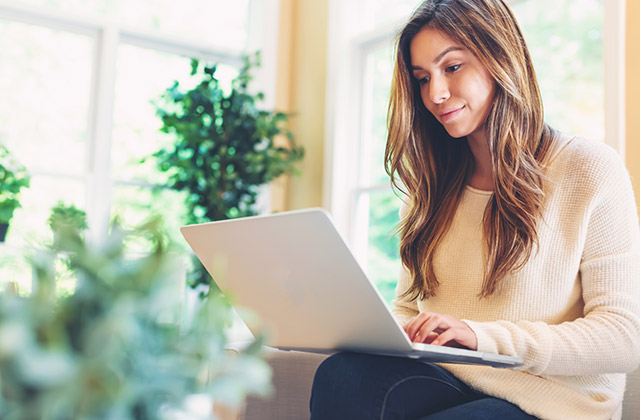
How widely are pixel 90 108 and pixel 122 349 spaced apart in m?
3.16

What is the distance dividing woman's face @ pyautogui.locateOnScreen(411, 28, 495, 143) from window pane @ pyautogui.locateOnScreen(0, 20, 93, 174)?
2.25 m

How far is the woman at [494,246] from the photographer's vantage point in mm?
1211

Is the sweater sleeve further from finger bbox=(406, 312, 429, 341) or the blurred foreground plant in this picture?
the blurred foreground plant

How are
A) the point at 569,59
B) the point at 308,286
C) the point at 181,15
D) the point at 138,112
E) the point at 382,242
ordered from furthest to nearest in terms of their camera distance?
the point at 181,15, the point at 138,112, the point at 382,242, the point at 569,59, the point at 308,286

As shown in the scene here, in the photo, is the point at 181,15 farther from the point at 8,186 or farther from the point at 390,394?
the point at 390,394

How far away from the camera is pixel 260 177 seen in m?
3.23

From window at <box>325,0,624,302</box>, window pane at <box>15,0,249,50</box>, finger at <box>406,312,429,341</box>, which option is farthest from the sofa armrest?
window pane at <box>15,0,249,50</box>

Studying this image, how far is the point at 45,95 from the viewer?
10.8 feet

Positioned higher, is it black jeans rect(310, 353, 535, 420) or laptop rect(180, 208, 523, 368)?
laptop rect(180, 208, 523, 368)

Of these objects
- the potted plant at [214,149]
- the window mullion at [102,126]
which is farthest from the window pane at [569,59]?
the window mullion at [102,126]

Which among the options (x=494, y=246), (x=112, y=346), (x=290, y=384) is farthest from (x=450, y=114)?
(x=112, y=346)

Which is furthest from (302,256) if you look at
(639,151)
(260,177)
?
(260,177)

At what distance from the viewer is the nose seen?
152 centimetres

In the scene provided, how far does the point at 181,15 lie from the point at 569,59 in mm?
2114
